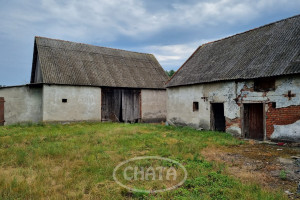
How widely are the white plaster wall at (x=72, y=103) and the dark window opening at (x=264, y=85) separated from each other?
10.9m

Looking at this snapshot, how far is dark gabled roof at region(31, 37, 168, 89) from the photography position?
14969 millimetres

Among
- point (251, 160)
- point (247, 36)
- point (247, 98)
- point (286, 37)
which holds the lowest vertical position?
point (251, 160)

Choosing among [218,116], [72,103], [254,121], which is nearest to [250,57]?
[254,121]

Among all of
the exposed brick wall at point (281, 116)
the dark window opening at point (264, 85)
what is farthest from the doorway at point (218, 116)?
the exposed brick wall at point (281, 116)

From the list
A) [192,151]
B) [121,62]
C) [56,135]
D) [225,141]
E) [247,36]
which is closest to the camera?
[192,151]

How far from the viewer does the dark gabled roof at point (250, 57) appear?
29.3 ft

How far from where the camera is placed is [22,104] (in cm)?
1402

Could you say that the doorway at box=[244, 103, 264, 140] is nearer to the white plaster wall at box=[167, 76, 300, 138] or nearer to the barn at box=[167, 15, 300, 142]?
the barn at box=[167, 15, 300, 142]

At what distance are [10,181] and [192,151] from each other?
17.1 ft

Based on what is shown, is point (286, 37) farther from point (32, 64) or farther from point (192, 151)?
point (32, 64)

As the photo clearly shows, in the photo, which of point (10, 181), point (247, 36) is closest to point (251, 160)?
point (10, 181)

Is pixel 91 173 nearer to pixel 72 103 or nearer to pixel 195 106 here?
pixel 195 106

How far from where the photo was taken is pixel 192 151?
23.4ft

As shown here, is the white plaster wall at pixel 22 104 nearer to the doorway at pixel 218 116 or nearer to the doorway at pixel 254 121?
the doorway at pixel 218 116
